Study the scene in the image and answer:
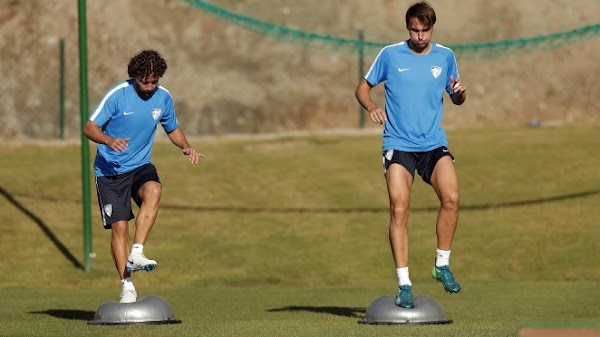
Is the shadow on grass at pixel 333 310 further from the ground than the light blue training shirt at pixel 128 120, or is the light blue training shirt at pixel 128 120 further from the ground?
the light blue training shirt at pixel 128 120

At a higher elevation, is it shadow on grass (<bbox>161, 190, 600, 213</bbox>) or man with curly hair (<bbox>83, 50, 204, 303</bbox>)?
A: man with curly hair (<bbox>83, 50, 204, 303</bbox>)

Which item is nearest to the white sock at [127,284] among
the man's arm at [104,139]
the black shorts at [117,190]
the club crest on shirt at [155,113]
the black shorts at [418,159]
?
the black shorts at [117,190]

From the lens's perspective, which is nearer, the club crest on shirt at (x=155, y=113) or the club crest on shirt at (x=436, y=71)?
the club crest on shirt at (x=436, y=71)

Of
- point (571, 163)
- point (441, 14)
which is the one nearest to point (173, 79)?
point (441, 14)

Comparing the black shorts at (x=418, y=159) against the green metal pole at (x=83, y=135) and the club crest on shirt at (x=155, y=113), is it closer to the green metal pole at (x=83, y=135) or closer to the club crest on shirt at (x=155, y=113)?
the club crest on shirt at (x=155, y=113)

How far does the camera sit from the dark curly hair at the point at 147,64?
12.5 m

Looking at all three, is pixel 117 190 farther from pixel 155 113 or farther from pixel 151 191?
pixel 155 113

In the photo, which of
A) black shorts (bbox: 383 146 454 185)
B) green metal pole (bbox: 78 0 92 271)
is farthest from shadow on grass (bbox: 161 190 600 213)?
black shorts (bbox: 383 146 454 185)

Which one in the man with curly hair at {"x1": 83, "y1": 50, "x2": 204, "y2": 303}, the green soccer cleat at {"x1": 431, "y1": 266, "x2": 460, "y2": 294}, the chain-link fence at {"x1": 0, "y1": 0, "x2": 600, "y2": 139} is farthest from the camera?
the chain-link fence at {"x1": 0, "y1": 0, "x2": 600, "y2": 139}

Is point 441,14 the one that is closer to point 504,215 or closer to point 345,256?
point 504,215

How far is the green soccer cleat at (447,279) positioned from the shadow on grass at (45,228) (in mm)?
10281

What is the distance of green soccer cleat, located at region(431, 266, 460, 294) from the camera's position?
12.3 metres

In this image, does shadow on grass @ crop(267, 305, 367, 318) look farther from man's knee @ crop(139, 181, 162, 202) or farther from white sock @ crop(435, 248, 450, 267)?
man's knee @ crop(139, 181, 162, 202)

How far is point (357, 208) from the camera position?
25844 millimetres
